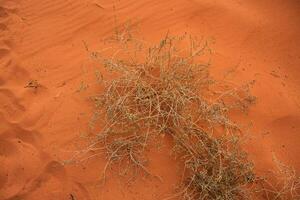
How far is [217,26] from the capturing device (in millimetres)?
3990

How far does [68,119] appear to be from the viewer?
3219mm

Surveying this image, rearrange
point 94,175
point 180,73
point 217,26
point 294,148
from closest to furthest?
point 94,175, point 294,148, point 180,73, point 217,26

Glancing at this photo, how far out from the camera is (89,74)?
3.53m

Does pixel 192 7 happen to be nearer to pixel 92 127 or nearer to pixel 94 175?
pixel 92 127

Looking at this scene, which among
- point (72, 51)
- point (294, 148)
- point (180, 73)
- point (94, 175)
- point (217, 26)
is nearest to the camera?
point (94, 175)

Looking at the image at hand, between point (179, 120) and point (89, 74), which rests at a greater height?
point (89, 74)

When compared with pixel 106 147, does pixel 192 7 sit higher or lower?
higher

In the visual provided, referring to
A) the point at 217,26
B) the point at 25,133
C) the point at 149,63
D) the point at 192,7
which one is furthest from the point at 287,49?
the point at 25,133

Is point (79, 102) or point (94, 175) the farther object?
point (79, 102)

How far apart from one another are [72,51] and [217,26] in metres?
1.54

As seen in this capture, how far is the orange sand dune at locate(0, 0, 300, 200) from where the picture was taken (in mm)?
2924

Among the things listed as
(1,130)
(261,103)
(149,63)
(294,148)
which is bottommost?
(294,148)

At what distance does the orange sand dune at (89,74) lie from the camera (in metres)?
2.92

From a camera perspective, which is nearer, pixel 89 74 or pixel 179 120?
pixel 179 120
